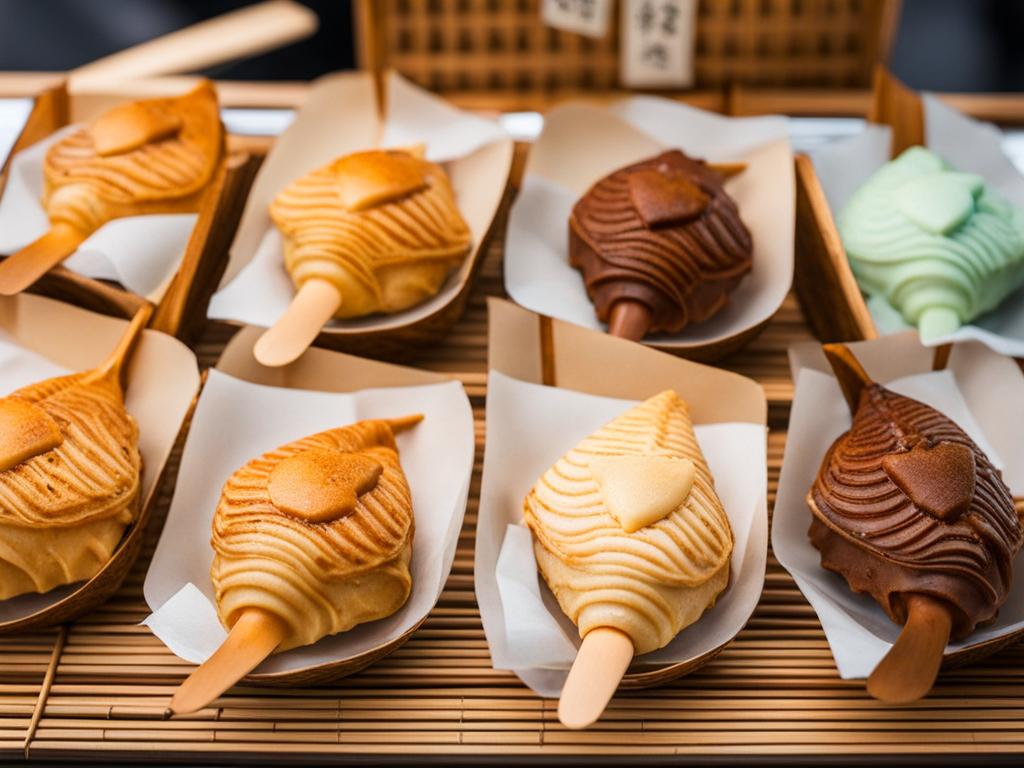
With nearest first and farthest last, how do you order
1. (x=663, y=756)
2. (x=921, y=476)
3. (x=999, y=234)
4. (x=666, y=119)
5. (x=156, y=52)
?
(x=663, y=756) → (x=921, y=476) → (x=999, y=234) → (x=666, y=119) → (x=156, y=52)

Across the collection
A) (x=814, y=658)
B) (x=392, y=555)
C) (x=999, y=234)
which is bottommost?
(x=814, y=658)

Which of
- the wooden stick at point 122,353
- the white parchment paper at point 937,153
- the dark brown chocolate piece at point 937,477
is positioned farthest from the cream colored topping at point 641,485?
the white parchment paper at point 937,153

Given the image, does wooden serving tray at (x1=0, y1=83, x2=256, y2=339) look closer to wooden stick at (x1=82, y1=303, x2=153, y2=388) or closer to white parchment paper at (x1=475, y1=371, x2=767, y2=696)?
wooden stick at (x1=82, y1=303, x2=153, y2=388)

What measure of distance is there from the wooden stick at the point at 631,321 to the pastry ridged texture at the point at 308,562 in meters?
0.59

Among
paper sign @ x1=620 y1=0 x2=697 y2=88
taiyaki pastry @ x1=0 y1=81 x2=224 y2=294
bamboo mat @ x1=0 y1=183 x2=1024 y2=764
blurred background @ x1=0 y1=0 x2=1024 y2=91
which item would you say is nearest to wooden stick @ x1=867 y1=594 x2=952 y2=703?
bamboo mat @ x1=0 y1=183 x2=1024 y2=764

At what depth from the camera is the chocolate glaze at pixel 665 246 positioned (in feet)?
Result: 6.93

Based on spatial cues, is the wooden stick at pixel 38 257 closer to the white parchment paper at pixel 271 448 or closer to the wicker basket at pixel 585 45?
the white parchment paper at pixel 271 448

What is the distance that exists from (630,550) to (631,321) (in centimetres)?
59

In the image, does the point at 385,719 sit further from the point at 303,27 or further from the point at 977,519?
the point at 303,27

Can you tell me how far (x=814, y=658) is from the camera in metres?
1.74

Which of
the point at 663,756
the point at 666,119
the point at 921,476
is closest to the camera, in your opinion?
the point at 663,756

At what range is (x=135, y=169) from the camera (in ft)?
7.39

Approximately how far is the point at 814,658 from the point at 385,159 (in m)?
1.27

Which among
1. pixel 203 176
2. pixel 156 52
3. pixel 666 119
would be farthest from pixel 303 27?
pixel 666 119
